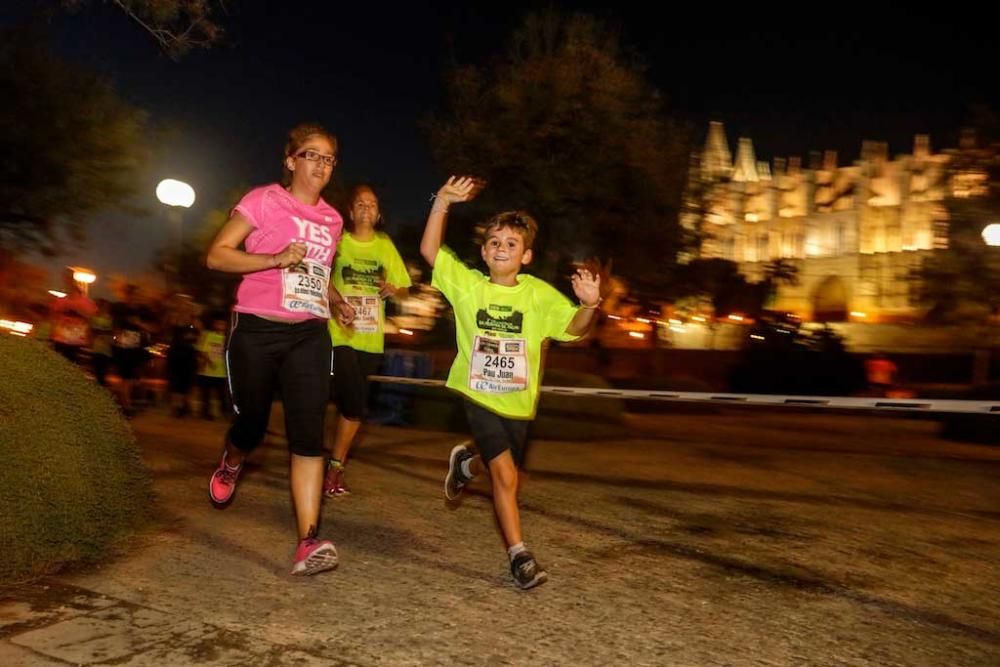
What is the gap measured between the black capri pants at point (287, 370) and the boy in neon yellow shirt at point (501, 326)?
0.68m

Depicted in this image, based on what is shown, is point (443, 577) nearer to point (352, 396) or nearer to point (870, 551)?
point (352, 396)

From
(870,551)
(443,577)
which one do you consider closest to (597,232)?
(870,551)

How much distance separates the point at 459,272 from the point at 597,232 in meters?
10.9

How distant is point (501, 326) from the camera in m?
5.14

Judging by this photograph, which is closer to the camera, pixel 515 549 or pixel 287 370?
pixel 515 549

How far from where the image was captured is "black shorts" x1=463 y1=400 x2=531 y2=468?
16.4ft

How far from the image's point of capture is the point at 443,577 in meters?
4.88

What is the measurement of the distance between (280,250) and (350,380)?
5.84ft

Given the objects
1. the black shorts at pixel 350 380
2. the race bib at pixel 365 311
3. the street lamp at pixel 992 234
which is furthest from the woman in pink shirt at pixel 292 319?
the street lamp at pixel 992 234

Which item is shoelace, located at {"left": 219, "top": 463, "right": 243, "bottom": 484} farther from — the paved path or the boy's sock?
the boy's sock

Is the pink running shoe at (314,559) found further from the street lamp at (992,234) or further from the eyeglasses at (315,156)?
the street lamp at (992,234)

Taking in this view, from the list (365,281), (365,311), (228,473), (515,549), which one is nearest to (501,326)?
(515,549)

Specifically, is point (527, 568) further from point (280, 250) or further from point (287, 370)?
point (280, 250)

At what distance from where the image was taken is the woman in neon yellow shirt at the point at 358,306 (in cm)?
664
